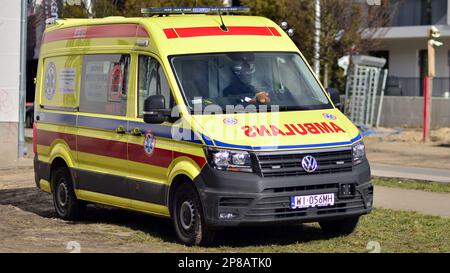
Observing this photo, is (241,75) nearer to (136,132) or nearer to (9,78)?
(136,132)

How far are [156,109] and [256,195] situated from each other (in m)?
1.50

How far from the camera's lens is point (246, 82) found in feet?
35.6

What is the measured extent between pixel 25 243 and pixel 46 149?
2.90 meters

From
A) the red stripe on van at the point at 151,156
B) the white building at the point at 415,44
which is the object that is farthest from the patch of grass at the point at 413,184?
the white building at the point at 415,44

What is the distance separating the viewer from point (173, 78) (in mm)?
10633

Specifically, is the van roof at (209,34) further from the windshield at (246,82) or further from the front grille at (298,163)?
the front grille at (298,163)

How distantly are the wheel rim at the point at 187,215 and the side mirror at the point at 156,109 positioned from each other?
3.06 ft

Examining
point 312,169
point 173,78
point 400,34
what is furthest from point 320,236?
point 400,34

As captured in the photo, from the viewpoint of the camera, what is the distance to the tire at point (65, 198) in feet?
41.9

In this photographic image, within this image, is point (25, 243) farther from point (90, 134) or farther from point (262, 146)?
point (262, 146)

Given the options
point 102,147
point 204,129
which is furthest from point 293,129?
point 102,147

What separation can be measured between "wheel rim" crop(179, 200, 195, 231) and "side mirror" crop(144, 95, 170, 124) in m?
0.93

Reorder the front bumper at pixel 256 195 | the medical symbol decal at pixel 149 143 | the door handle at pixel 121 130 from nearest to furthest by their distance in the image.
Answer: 1. the front bumper at pixel 256 195
2. the medical symbol decal at pixel 149 143
3. the door handle at pixel 121 130

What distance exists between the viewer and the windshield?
34.8 feet
